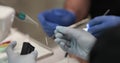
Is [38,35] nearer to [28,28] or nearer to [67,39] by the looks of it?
[28,28]

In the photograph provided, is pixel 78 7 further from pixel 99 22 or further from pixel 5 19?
pixel 5 19

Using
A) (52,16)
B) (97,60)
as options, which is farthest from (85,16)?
(97,60)

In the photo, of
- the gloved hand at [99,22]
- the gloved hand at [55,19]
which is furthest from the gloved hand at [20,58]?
the gloved hand at [99,22]

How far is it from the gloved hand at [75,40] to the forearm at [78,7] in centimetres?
16

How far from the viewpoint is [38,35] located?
118 cm

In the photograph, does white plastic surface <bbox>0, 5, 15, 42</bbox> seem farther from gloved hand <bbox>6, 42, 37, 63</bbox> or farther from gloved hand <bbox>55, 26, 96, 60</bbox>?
gloved hand <bbox>55, 26, 96, 60</bbox>

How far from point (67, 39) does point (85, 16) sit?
0.22m

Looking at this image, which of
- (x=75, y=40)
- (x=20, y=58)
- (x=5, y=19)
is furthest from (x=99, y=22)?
(x=5, y=19)

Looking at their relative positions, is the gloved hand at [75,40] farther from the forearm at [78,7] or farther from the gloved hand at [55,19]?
the forearm at [78,7]

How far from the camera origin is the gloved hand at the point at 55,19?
0.89 m

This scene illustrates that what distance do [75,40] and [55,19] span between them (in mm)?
149

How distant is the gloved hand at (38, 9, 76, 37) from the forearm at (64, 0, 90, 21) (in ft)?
0.19

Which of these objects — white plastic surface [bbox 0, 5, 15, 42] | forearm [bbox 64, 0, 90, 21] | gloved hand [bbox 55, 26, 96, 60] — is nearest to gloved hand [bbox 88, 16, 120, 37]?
gloved hand [bbox 55, 26, 96, 60]

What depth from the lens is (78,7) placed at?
98 centimetres
